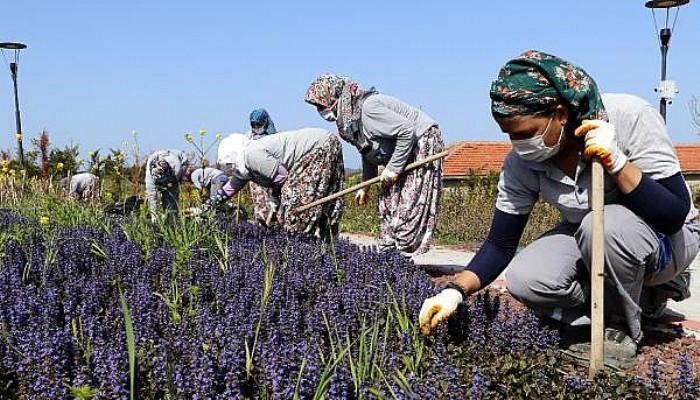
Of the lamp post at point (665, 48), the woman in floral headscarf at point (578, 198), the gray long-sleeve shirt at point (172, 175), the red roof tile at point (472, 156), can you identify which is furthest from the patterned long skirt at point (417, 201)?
the red roof tile at point (472, 156)

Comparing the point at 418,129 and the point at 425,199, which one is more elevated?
the point at 418,129

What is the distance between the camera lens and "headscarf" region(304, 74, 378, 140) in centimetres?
493

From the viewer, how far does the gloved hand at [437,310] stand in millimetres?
2565

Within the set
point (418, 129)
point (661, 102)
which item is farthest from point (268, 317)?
point (661, 102)

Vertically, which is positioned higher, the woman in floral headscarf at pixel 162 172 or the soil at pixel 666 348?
the woman in floral headscarf at pixel 162 172

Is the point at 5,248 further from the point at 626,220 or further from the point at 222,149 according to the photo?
the point at 626,220

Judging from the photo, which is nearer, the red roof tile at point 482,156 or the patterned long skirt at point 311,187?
the patterned long skirt at point 311,187

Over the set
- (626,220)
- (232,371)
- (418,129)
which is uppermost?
(418,129)

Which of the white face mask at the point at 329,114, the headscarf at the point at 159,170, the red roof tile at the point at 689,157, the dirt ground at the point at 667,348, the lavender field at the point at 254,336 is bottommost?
the red roof tile at the point at 689,157

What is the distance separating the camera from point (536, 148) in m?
2.57

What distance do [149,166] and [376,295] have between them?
16.6 ft

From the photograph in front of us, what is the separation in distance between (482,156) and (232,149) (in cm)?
1609

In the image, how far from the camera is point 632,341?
9.18 feet

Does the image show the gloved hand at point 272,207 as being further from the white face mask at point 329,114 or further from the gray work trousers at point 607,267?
the gray work trousers at point 607,267
